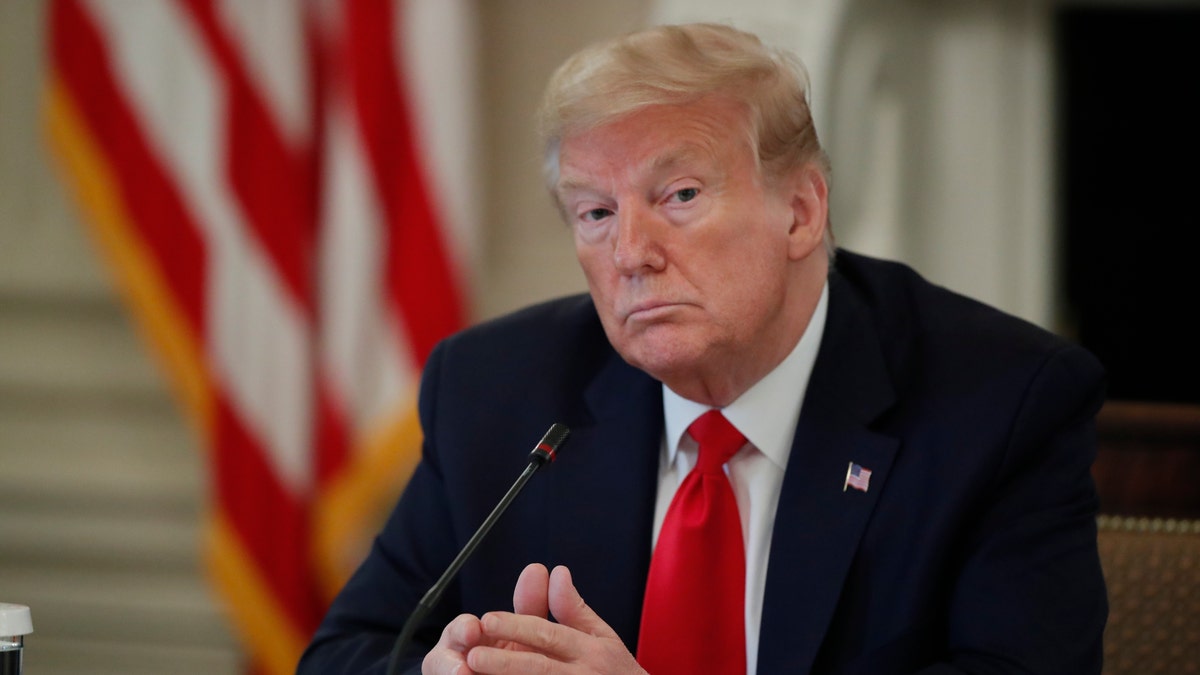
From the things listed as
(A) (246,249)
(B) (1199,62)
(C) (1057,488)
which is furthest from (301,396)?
(B) (1199,62)

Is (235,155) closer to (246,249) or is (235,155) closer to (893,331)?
(246,249)

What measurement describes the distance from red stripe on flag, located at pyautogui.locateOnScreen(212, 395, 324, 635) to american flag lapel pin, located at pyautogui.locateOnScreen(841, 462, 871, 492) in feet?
6.35

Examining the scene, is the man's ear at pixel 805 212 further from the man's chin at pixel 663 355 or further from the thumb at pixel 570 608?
the thumb at pixel 570 608

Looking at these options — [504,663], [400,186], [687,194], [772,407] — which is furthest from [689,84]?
[400,186]

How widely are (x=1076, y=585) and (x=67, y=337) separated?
3.00 metres

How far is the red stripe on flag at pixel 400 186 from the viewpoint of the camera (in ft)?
10.7

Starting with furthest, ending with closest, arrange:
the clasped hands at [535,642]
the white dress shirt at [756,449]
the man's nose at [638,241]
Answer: the white dress shirt at [756,449]
the man's nose at [638,241]
the clasped hands at [535,642]

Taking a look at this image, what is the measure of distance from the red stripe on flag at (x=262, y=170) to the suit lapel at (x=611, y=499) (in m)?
1.59

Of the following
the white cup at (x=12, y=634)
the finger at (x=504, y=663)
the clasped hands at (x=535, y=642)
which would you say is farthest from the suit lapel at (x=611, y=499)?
the white cup at (x=12, y=634)

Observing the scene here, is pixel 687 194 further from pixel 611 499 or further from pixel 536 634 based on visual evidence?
pixel 536 634

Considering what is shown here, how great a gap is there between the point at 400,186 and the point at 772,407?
167 centimetres

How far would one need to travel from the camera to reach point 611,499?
1897 millimetres

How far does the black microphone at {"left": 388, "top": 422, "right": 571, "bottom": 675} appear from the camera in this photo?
137 centimetres

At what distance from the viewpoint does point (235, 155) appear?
11.1 ft
